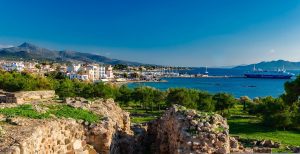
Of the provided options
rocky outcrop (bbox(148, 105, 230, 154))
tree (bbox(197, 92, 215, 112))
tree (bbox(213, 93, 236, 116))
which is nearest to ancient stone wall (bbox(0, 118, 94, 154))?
rocky outcrop (bbox(148, 105, 230, 154))

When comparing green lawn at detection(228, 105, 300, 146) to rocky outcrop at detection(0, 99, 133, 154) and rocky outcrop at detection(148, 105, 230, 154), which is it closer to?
rocky outcrop at detection(148, 105, 230, 154)

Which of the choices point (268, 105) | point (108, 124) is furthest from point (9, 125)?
point (268, 105)

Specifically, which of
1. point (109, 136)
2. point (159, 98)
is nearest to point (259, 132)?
point (159, 98)

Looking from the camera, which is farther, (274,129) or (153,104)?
(153,104)

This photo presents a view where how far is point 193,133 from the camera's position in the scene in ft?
45.0

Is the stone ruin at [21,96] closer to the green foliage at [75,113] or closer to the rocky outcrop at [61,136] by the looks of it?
the green foliage at [75,113]

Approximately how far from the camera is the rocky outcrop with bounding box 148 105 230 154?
13.3 m

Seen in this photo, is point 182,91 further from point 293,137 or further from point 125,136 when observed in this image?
point 125,136

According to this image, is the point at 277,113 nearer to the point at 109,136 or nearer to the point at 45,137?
the point at 109,136

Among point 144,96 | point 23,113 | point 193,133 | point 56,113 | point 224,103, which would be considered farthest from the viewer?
point 144,96

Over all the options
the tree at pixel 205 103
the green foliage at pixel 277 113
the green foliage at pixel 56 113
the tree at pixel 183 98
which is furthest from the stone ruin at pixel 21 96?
the tree at pixel 205 103

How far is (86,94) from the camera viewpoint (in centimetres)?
5297

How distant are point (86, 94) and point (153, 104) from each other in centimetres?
1210

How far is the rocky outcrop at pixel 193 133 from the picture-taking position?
13.3 meters
